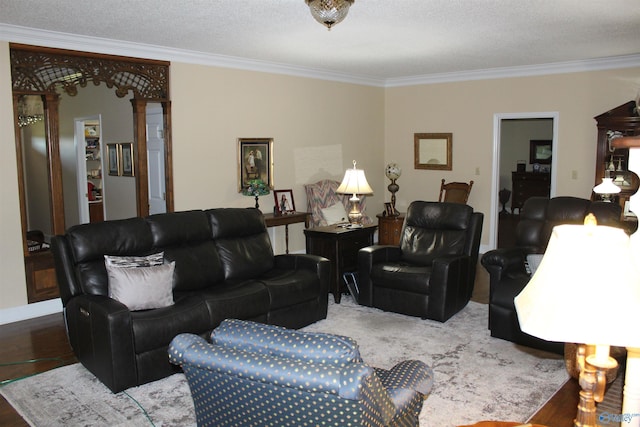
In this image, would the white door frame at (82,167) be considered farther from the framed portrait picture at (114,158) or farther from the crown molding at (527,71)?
the crown molding at (527,71)

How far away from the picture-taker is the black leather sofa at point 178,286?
11.6ft

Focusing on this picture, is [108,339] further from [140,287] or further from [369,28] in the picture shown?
[369,28]

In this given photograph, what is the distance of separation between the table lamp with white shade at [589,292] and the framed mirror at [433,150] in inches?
268

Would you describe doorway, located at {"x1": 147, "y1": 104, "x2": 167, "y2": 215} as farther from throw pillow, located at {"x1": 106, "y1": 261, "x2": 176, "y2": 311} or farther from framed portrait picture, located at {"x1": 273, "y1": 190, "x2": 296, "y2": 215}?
throw pillow, located at {"x1": 106, "y1": 261, "x2": 176, "y2": 311}

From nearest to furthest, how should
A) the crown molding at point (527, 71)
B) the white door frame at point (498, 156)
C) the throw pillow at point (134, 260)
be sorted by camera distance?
1. the throw pillow at point (134, 260)
2. the crown molding at point (527, 71)
3. the white door frame at point (498, 156)

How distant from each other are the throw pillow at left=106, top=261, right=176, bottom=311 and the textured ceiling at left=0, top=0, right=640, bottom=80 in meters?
1.92

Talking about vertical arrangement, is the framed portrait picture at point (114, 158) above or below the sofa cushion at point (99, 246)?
above

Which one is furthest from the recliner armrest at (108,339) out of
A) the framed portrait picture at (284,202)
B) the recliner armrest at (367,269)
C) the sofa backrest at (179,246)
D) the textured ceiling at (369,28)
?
the framed portrait picture at (284,202)

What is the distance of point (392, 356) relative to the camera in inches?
163

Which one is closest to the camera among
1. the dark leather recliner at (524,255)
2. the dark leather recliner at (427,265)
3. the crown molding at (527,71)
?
the dark leather recliner at (524,255)

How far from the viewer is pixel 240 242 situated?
4914mm

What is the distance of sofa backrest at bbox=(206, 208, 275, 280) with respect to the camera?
187 inches

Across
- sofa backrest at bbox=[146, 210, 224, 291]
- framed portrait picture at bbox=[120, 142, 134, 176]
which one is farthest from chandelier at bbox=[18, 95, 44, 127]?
sofa backrest at bbox=[146, 210, 224, 291]

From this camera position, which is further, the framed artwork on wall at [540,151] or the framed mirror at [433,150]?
the framed artwork on wall at [540,151]
